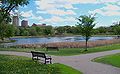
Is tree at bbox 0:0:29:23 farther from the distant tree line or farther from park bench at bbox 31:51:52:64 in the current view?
the distant tree line

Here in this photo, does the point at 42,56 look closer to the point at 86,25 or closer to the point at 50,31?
the point at 86,25

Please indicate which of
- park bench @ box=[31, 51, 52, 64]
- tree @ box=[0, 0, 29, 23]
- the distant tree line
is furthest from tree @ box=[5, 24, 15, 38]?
the distant tree line

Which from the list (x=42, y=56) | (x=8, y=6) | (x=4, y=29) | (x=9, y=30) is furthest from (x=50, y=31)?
(x=42, y=56)

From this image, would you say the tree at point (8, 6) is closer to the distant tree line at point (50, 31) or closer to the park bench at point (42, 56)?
the park bench at point (42, 56)

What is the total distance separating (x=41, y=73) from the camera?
48.7ft

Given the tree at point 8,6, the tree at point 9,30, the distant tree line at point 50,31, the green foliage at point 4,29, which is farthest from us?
the distant tree line at point 50,31

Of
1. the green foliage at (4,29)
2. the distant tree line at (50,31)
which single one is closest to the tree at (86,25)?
the green foliage at (4,29)

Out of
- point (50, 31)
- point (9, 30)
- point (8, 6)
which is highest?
point (8, 6)

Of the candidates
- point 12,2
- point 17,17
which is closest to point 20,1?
point 12,2

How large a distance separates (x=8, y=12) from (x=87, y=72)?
41.3ft

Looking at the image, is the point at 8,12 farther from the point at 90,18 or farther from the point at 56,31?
the point at 56,31

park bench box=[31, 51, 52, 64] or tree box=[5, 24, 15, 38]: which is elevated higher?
tree box=[5, 24, 15, 38]

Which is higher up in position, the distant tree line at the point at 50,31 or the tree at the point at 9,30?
the tree at the point at 9,30

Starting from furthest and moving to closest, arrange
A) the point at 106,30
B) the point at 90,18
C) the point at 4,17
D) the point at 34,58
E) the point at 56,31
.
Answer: the point at 56,31
the point at 106,30
the point at 90,18
the point at 4,17
the point at 34,58
